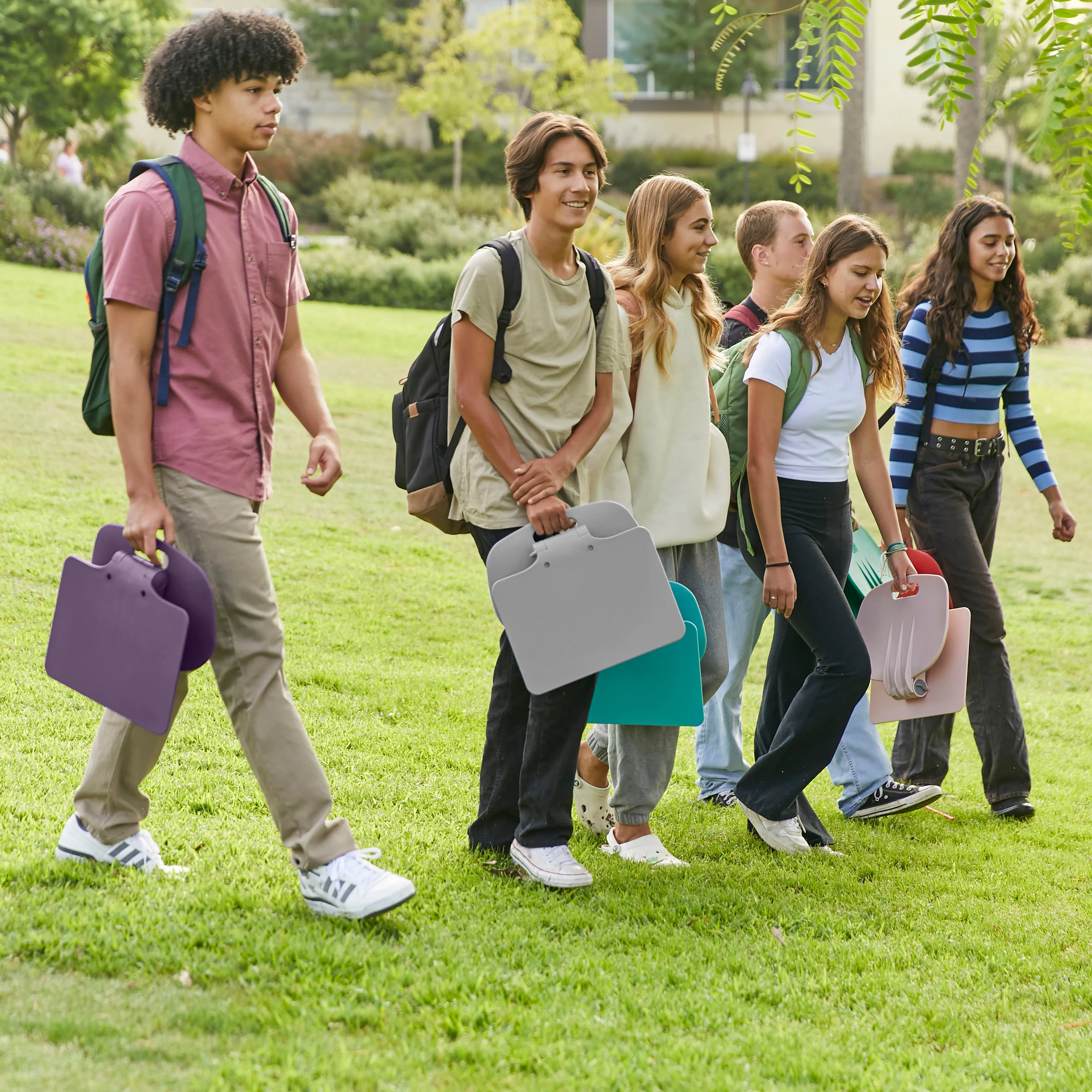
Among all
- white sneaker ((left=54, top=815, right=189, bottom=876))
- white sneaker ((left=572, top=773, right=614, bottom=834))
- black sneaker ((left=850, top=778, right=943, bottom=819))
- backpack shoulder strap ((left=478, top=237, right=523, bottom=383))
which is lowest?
black sneaker ((left=850, top=778, right=943, bottom=819))

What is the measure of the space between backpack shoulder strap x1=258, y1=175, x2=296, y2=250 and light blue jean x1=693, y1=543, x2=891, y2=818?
2249mm

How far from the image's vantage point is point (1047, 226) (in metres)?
40.7

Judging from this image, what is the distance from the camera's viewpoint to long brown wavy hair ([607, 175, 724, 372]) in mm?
4039

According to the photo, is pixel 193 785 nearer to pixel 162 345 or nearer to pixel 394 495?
pixel 162 345

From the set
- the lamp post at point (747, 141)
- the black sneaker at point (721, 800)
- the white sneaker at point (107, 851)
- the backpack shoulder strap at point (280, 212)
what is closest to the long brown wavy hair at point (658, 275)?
the backpack shoulder strap at point (280, 212)

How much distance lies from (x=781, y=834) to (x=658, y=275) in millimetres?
1943

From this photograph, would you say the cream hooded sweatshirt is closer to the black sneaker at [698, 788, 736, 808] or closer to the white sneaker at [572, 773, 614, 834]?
the white sneaker at [572, 773, 614, 834]

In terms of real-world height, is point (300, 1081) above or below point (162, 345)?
below

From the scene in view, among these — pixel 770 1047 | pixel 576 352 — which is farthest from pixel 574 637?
pixel 770 1047

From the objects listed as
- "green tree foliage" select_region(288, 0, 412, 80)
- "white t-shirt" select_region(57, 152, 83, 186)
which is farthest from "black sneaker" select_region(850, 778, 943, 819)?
"green tree foliage" select_region(288, 0, 412, 80)

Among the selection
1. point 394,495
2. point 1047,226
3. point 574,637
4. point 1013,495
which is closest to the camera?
point 574,637

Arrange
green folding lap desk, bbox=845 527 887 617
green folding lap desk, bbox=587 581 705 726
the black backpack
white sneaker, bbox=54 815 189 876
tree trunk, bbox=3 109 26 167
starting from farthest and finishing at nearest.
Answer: tree trunk, bbox=3 109 26 167, green folding lap desk, bbox=845 527 887 617, green folding lap desk, bbox=587 581 705 726, the black backpack, white sneaker, bbox=54 815 189 876

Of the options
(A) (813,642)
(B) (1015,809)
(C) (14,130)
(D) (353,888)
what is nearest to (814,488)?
(A) (813,642)

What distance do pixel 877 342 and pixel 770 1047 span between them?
2.53 metres
